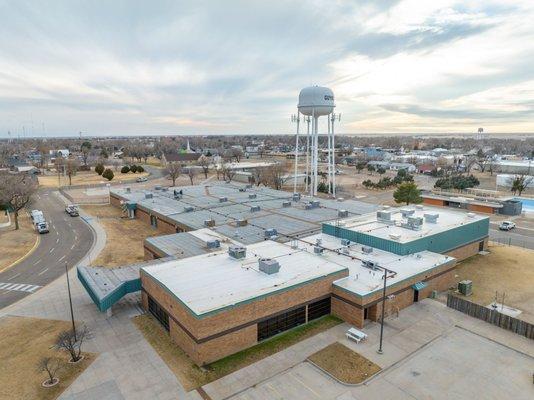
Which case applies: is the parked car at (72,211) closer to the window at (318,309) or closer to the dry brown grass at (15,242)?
the dry brown grass at (15,242)

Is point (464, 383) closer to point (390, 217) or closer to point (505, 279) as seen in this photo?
point (505, 279)

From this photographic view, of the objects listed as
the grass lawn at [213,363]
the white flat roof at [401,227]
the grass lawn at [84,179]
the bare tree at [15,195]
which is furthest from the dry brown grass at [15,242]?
the grass lawn at [84,179]

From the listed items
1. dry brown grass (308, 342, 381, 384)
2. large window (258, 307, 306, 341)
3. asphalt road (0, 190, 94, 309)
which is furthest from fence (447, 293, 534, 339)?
asphalt road (0, 190, 94, 309)

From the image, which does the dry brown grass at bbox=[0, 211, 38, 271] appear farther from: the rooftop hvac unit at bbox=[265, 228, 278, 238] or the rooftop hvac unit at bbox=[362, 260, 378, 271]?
the rooftop hvac unit at bbox=[362, 260, 378, 271]

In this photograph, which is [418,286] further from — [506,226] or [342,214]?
[506,226]

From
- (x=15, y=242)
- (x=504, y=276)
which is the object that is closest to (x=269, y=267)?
(x=504, y=276)

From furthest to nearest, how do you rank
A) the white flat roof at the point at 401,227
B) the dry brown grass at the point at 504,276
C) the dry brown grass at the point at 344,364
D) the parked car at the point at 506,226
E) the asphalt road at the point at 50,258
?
the parked car at the point at 506,226 < the white flat roof at the point at 401,227 < the asphalt road at the point at 50,258 < the dry brown grass at the point at 504,276 < the dry brown grass at the point at 344,364
